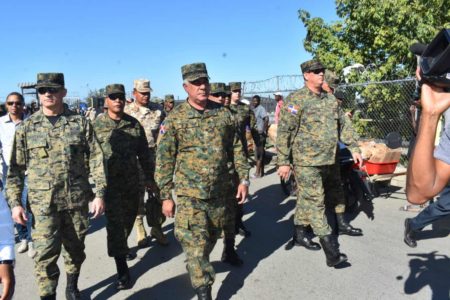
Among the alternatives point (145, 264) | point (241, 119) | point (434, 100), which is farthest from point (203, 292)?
point (241, 119)

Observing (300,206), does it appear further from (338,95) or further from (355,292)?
(338,95)

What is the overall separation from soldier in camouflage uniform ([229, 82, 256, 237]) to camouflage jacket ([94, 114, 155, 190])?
1279 millimetres

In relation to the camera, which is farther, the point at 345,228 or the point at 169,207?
the point at 345,228

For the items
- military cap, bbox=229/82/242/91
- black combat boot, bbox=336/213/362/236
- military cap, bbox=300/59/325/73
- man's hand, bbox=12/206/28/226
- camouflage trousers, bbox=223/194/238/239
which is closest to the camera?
man's hand, bbox=12/206/28/226

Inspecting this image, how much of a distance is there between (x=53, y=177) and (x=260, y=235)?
9.62 ft

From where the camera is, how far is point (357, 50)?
10242 mm

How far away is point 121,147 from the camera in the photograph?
14.3ft

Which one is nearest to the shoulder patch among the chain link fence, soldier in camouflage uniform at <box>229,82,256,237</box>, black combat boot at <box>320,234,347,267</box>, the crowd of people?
soldier in camouflage uniform at <box>229,82,256,237</box>

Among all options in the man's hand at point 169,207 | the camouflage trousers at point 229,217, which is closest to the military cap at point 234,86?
the camouflage trousers at point 229,217

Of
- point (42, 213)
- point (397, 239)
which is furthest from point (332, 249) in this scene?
point (42, 213)

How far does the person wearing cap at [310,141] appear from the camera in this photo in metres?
4.38

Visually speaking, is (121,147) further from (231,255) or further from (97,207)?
(231,255)

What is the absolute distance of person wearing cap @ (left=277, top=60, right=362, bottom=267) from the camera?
14.4 feet

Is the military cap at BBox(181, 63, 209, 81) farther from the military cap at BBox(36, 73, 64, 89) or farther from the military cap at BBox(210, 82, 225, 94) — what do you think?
the military cap at BBox(210, 82, 225, 94)
